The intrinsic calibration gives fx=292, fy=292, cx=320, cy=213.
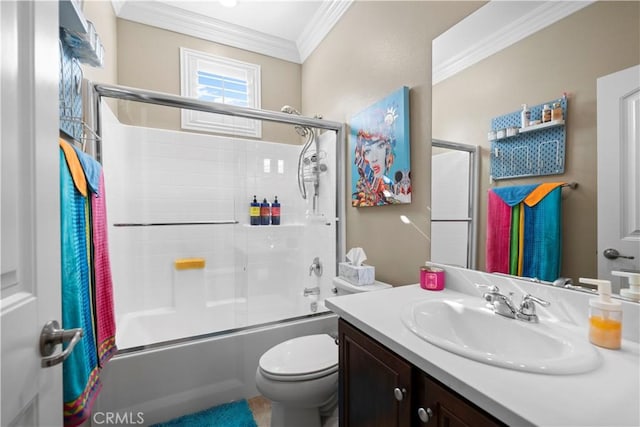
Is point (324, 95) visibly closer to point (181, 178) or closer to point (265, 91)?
point (265, 91)

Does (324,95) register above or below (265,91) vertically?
below

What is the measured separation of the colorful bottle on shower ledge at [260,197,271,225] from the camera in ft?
7.94

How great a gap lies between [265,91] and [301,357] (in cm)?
248

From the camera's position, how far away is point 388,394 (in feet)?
2.70

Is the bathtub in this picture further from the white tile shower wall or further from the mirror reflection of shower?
the mirror reflection of shower

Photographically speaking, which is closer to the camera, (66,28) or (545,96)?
(545,96)

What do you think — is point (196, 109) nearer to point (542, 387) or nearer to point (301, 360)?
point (301, 360)

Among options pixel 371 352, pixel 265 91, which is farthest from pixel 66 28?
pixel 265 91

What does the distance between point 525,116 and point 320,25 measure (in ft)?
6.71

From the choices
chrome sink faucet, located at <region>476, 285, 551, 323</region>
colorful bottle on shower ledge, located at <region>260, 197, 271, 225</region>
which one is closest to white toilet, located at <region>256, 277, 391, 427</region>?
chrome sink faucet, located at <region>476, 285, 551, 323</region>

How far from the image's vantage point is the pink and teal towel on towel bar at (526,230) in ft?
3.04

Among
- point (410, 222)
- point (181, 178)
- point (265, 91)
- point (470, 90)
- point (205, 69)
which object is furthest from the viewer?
point (265, 91)

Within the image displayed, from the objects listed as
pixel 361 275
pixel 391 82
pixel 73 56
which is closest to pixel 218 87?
pixel 73 56

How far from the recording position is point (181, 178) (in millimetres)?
2395
